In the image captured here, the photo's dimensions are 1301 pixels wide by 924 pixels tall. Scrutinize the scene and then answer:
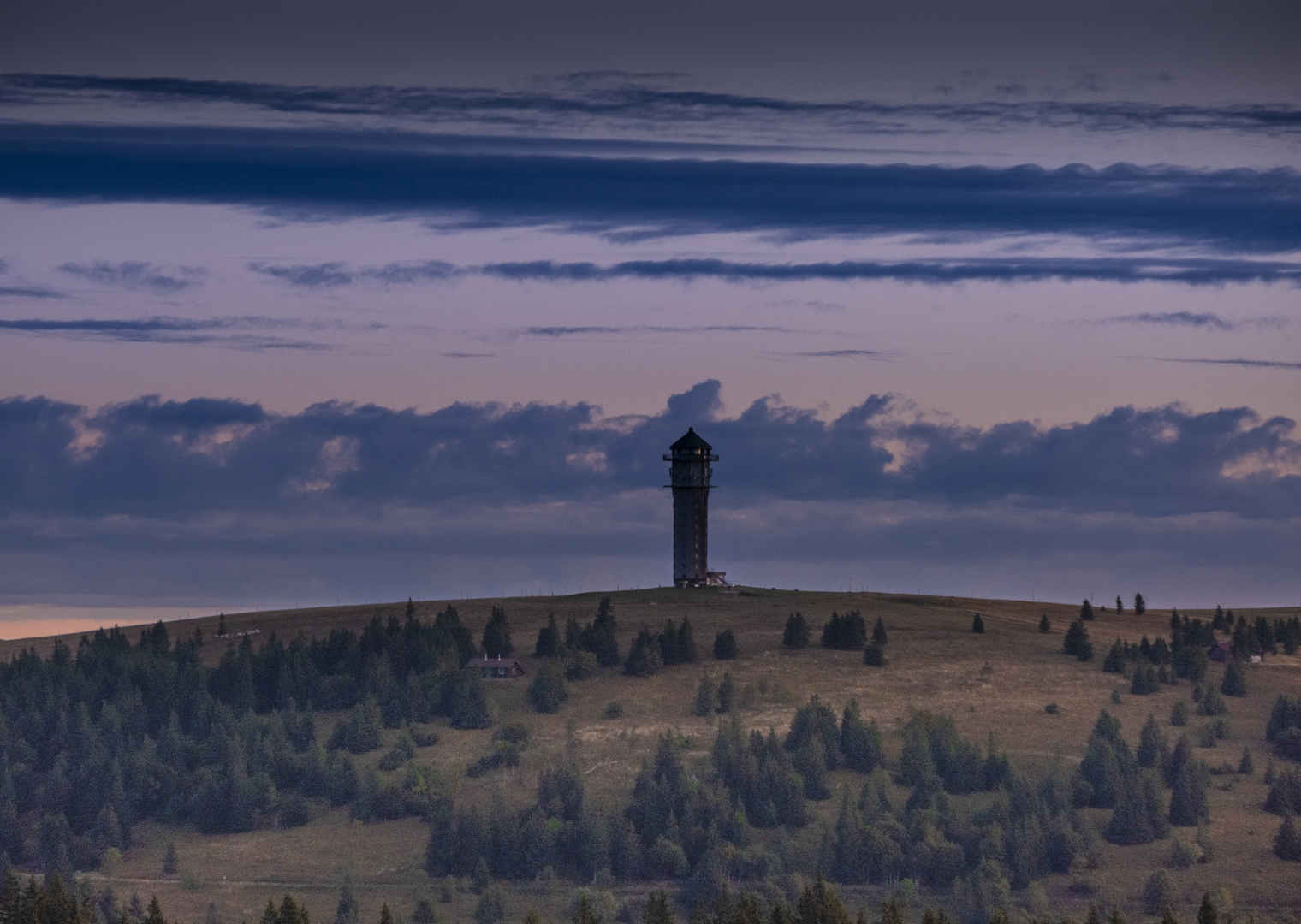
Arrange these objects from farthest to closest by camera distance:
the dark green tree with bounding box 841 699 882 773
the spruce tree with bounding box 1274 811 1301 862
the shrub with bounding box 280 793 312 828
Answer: the dark green tree with bounding box 841 699 882 773
the shrub with bounding box 280 793 312 828
the spruce tree with bounding box 1274 811 1301 862

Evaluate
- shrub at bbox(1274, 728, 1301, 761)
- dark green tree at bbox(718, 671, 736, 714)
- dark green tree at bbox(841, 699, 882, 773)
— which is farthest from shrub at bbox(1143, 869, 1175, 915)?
dark green tree at bbox(718, 671, 736, 714)

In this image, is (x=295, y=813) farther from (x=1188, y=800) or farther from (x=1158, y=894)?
(x=1188, y=800)

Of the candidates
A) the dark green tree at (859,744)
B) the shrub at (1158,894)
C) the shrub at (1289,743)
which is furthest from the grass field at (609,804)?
the dark green tree at (859,744)

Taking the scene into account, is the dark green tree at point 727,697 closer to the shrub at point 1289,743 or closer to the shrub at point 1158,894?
the shrub at point 1289,743

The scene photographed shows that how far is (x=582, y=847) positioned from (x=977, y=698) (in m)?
52.2

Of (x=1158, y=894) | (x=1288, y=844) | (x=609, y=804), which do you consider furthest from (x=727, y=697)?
(x=1288, y=844)

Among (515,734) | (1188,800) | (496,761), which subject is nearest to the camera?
(1188,800)

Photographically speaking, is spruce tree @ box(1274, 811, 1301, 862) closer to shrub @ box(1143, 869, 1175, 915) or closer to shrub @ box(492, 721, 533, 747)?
shrub @ box(1143, 869, 1175, 915)

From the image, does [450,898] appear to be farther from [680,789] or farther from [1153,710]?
[1153,710]

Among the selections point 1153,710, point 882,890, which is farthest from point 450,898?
point 1153,710

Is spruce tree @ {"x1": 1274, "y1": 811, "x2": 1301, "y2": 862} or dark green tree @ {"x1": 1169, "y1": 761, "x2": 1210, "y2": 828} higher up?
dark green tree @ {"x1": 1169, "y1": 761, "x2": 1210, "y2": 828}

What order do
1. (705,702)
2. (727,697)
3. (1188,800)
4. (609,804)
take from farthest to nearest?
1. (727,697)
2. (705,702)
3. (609,804)
4. (1188,800)

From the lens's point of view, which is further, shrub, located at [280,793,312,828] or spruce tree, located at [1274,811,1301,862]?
shrub, located at [280,793,312,828]

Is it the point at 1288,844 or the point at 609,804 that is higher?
the point at 609,804
